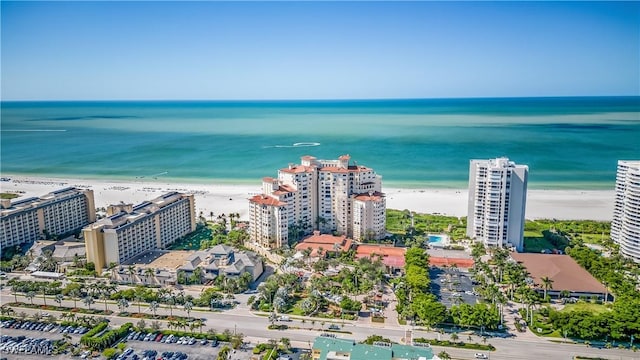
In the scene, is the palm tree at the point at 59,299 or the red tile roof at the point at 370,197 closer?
the palm tree at the point at 59,299

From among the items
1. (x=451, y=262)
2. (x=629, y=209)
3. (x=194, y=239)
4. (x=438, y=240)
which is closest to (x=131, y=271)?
(x=194, y=239)

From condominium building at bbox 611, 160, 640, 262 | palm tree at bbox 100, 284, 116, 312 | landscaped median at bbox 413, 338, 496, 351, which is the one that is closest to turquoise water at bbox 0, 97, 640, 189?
condominium building at bbox 611, 160, 640, 262

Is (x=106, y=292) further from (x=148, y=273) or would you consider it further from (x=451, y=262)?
(x=451, y=262)

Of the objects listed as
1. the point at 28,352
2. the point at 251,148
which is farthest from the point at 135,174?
the point at 28,352

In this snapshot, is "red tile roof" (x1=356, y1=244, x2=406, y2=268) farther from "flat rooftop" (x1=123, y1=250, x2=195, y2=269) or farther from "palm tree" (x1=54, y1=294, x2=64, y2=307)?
"palm tree" (x1=54, y1=294, x2=64, y2=307)

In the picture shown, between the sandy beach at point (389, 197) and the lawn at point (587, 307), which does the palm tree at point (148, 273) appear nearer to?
the sandy beach at point (389, 197)

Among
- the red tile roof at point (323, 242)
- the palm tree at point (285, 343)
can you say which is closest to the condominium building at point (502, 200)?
the red tile roof at point (323, 242)

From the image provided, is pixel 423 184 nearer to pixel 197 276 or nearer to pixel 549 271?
pixel 549 271
